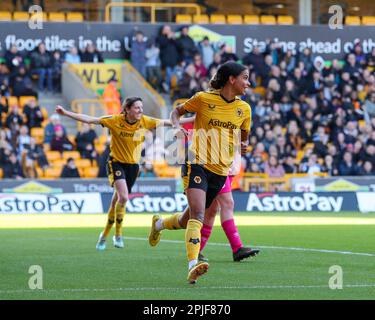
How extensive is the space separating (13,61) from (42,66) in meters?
1.01

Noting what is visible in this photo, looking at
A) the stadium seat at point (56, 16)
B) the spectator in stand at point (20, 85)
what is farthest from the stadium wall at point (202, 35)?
the spectator in stand at point (20, 85)

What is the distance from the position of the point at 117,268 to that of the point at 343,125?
22.1 meters

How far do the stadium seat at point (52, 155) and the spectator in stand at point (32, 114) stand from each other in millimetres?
1150

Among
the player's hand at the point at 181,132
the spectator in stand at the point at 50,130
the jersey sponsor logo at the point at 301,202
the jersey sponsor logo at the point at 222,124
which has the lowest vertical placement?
the jersey sponsor logo at the point at 301,202

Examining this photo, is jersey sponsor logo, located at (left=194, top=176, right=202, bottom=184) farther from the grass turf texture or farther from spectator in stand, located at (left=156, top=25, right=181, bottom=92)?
spectator in stand, located at (left=156, top=25, right=181, bottom=92)

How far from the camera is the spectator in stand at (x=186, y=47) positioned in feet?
112

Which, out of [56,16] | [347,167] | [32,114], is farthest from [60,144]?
[347,167]

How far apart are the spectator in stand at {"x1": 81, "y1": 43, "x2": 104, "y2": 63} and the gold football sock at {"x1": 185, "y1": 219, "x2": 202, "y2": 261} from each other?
23.3 m

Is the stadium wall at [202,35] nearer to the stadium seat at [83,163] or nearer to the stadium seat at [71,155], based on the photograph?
the stadium seat at [71,155]

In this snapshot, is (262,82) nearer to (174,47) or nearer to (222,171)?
(174,47)

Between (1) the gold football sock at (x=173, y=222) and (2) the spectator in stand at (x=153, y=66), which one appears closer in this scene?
(1) the gold football sock at (x=173, y=222)

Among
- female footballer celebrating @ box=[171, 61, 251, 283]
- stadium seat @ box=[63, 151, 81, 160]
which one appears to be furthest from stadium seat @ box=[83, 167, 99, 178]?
female footballer celebrating @ box=[171, 61, 251, 283]

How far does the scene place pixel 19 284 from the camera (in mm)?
10812

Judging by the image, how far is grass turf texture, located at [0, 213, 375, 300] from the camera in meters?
10.1
